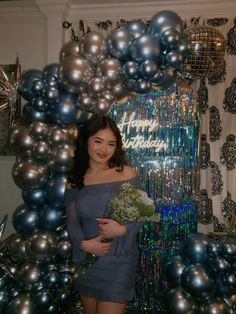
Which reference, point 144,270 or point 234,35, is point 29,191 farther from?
point 234,35

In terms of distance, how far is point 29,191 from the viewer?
207 cm

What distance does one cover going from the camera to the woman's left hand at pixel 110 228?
1.59m

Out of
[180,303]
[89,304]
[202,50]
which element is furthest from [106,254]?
A: [202,50]

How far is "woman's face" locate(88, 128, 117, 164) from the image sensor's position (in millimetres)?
1794

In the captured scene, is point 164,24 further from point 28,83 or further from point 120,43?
point 28,83

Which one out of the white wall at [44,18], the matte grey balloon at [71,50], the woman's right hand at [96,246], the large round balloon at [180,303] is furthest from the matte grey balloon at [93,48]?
the large round balloon at [180,303]

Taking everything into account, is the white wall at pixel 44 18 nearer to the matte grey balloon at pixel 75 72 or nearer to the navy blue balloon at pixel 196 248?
the matte grey balloon at pixel 75 72

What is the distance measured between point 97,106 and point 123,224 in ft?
2.41

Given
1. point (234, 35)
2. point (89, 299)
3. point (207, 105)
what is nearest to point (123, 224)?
point (89, 299)

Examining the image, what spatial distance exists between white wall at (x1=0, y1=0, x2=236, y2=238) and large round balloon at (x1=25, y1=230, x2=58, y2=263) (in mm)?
1352

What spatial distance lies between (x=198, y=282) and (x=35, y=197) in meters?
1.18

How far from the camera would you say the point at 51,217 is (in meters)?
2.03

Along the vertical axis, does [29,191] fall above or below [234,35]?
below

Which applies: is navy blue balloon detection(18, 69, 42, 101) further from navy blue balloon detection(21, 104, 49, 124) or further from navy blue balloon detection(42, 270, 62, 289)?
navy blue balloon detection(42, 270, 62, 289)
